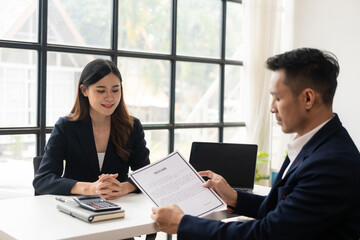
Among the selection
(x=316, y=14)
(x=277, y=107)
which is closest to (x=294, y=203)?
(x=277, y=107)

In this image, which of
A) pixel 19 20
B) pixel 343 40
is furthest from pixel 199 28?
pixel 19 20

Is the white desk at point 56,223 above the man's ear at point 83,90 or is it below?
below

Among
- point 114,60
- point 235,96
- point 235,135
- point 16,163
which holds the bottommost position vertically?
point 16,163

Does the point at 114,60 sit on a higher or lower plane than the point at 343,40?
lower

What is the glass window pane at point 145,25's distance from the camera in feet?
13.3

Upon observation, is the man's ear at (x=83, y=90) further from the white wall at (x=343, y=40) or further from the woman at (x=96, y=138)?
the white wall at (x=343, y=40)

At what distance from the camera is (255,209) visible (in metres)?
2.08

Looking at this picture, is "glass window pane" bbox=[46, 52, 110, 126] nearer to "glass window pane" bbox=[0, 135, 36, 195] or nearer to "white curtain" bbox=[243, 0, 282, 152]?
"glass window pane" bbox=[0, 135, 36, 195]

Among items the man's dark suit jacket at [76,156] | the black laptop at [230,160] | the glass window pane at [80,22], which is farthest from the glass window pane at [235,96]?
the man's dark suit jacket at [76,156]

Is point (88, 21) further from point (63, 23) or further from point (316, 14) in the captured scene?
point (316, 14)

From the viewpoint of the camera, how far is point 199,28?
4.67 metres

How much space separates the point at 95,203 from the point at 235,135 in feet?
10.5

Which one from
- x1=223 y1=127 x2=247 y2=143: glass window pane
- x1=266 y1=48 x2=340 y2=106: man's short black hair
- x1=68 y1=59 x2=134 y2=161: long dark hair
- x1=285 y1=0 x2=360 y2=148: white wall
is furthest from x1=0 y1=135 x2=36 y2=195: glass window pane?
x1=285 y1=0 x2=360 y2=148: white wall

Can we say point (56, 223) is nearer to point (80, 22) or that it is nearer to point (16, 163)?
point (16, 163)
